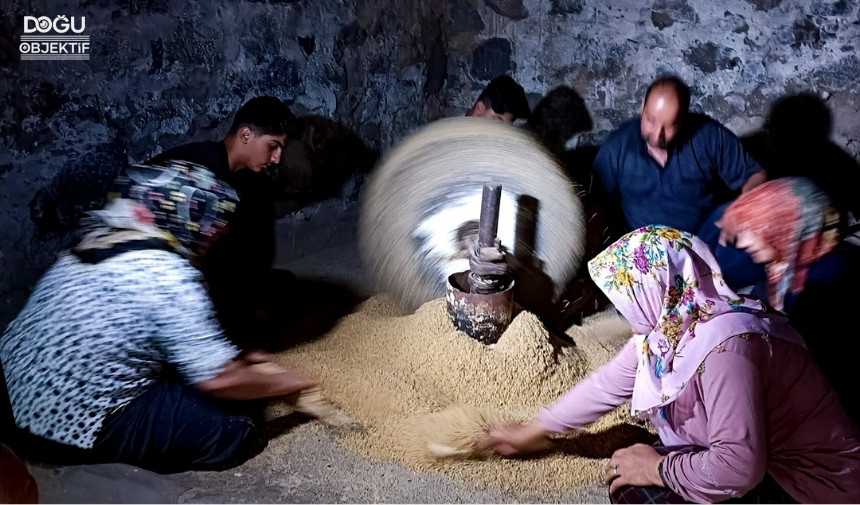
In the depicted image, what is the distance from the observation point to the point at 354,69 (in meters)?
4.06

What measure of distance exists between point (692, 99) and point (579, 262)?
4.75 feet

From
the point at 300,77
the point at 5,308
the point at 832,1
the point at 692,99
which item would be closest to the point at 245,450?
the point at 5,308

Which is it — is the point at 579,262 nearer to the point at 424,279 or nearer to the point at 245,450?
the point at 424,279

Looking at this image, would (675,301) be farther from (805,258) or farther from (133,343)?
(133,343)

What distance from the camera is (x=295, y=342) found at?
293 centimetres

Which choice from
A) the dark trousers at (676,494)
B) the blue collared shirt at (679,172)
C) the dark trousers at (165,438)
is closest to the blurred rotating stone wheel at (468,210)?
the blue collared shirt at (679,172)

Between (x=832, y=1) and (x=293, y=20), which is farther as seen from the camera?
(x=293, y=20)

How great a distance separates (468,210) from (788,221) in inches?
50.6

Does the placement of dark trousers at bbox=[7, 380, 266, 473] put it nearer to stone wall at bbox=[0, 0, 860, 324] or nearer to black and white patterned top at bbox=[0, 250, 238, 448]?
black and white patterned top at bbox=[0, 250, 238, 448]

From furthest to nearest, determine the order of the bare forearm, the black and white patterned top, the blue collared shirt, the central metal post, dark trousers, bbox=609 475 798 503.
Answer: the blue collared shirt < the central metal post < the bare forearm < the black and white patterned top < dark trousers, bbox=609 475 798 503

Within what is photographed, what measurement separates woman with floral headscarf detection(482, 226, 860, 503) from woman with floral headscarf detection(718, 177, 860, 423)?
43 cm

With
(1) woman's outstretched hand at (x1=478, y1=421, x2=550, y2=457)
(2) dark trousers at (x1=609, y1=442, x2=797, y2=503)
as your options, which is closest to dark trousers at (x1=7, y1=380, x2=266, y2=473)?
(1) woman's outstretched hand at (x1=478, y1=421, x2=550, y2=457)

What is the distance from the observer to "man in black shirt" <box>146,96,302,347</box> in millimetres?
2861

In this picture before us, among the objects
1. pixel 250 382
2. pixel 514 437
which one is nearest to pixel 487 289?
pixel 514 437
